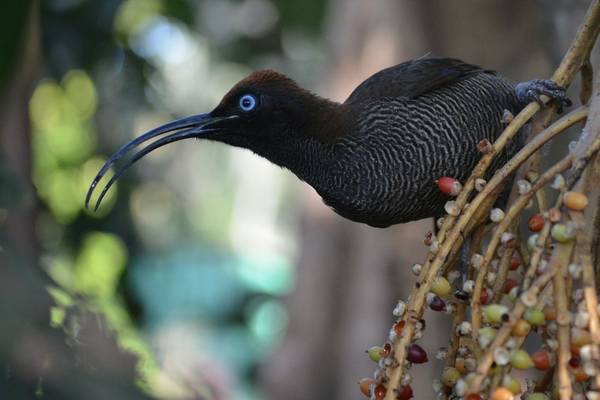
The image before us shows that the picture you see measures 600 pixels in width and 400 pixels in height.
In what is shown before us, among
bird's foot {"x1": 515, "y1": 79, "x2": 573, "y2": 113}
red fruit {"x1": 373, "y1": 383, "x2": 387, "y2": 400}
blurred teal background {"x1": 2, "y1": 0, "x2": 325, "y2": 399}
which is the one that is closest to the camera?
red fruit {"x1": 373, "y1": 383, "x2": 387, "y2": 400}

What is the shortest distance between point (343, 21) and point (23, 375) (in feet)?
13.5

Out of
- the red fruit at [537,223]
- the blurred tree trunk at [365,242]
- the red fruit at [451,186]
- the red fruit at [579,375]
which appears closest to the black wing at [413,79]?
the red fruit at [451,186]

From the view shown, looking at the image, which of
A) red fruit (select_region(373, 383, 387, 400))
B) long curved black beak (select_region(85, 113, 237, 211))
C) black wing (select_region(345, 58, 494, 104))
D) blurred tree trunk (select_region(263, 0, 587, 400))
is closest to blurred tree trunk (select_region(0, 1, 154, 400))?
long curved black beak (select_region(85, 113, 237, 211))

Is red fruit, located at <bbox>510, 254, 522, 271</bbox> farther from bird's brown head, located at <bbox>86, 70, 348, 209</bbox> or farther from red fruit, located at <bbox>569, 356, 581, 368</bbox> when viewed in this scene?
bird's brown head, located at <bbox>86, 70, 348, 209</bbox>

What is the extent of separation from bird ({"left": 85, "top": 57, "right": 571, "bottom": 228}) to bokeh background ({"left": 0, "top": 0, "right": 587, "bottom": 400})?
421mm

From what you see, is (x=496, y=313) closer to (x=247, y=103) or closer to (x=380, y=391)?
(x=380, y=391)

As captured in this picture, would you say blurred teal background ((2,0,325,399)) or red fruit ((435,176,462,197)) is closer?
red fruit ((435,176,462,197))

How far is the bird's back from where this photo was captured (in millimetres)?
2082

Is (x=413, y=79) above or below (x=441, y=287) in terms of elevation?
above

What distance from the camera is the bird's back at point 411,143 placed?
2082 millimetres

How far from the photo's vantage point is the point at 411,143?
2102mm

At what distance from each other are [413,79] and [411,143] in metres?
0.20

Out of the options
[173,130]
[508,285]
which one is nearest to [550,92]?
[508,285]

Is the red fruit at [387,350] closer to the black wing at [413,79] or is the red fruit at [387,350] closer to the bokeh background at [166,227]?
the bokeh background at [166,227]
